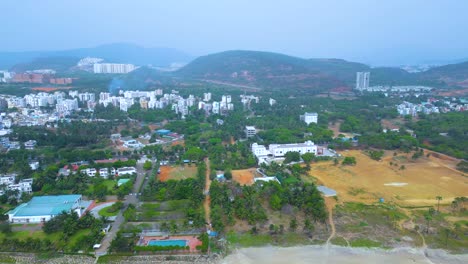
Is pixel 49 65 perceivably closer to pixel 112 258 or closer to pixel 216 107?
pixel 216 107

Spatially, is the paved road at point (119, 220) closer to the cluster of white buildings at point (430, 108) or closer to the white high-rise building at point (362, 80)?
the cluster of white buildings at point (430, 108)

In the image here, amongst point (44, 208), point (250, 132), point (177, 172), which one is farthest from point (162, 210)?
point (250, 132)

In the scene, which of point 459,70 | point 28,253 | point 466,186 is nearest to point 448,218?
point 466,186

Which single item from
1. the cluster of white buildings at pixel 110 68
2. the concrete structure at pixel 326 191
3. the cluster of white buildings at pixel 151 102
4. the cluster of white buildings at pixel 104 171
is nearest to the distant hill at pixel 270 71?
the cluster of white buildings at pixel 110 68

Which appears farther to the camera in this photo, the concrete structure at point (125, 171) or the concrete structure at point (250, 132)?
the concrete structure at point (250, 132)

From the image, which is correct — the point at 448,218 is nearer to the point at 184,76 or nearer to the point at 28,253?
the point at 28,253

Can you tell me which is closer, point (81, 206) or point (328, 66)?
point (81, 206)
